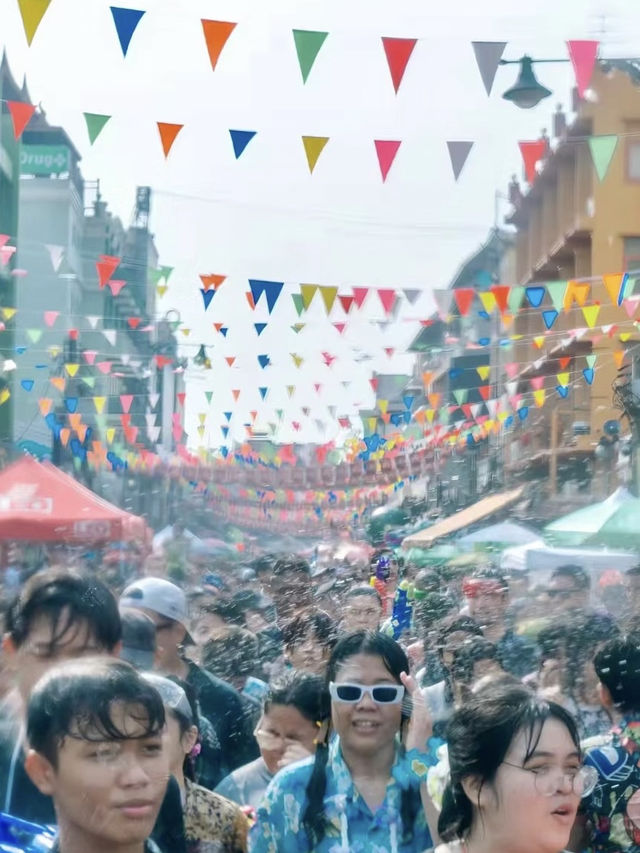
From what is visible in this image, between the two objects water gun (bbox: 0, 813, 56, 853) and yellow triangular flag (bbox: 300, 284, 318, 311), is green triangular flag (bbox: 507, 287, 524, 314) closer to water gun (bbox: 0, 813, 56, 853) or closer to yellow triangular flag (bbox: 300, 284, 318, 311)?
yellow triangular flag (bbox: 300, 284, 318, 311)

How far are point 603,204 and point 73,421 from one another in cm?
972

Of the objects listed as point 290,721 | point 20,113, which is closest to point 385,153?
point 20,113

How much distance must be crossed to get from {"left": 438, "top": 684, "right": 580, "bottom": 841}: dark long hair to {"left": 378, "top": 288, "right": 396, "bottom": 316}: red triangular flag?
25.8 ft

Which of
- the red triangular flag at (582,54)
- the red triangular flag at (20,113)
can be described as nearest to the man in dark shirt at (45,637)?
the red triangular flag at (20,113)

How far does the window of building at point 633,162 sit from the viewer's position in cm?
2336

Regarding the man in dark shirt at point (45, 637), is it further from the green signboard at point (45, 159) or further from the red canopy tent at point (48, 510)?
the green signboard at point (45, 159)

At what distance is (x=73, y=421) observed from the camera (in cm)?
2214

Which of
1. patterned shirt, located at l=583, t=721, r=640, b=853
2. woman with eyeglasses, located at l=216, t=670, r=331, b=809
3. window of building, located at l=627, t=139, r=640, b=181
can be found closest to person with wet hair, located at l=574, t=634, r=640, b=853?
patterned shirt, located at l=583, t=721, r=640, b=853

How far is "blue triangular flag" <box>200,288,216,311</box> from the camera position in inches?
431

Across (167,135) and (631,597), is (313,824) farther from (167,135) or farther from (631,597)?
(631,597)

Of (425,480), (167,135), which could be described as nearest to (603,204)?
(425,480)

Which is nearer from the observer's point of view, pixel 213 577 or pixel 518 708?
pixel 518 708

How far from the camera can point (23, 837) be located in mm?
2721

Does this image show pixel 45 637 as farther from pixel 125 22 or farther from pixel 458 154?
pixel 458 154
